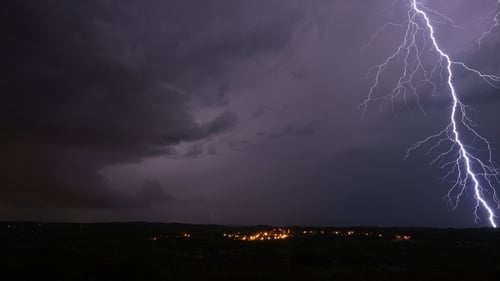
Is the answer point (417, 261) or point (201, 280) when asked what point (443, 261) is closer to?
point (417, 261)

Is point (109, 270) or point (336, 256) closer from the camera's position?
point (109, 270)

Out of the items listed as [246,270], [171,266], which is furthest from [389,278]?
[171,266]

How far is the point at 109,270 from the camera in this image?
2303 centimetres

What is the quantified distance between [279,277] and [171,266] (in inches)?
269

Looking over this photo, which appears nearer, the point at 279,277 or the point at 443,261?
the point at 279,277

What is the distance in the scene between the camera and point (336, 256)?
34.3m

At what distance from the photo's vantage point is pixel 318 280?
2359 centimetres

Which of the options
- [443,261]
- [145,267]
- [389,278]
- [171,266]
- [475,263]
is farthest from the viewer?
[443,261]

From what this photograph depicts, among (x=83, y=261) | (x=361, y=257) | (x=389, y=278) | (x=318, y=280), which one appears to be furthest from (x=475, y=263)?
(x=83, y=261)

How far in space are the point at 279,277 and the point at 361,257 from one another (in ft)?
32.6

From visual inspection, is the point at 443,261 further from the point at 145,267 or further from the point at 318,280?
the point at 145,267

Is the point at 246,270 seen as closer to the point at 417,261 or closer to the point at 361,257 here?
the point at 361,257

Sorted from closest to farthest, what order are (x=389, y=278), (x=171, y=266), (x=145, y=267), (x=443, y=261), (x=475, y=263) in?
1. (x=145, y=267)
2. (x=389, y=278)
3. (x=171, y=266)
4. (x=475, y=263)
5. (x=443, y=261)

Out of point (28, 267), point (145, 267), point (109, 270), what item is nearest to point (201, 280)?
point (145, 267)
